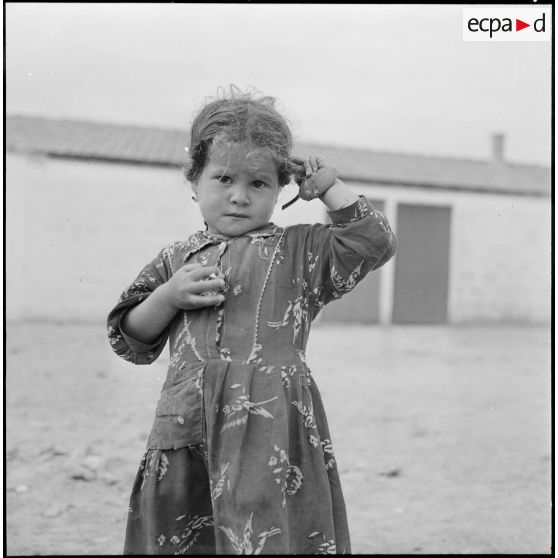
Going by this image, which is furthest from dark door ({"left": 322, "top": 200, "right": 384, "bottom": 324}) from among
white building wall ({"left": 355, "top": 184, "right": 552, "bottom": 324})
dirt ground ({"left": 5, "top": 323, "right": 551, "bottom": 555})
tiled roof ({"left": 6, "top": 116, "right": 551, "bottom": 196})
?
dirt ground ({"left": 5, "top": 323, "right": 551, "bottom": 555})

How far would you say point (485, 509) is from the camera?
3799 millimetres

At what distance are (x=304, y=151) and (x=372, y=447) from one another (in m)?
8.30

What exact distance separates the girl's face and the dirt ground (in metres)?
1.94

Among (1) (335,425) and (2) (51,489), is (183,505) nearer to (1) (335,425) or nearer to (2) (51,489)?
(2) (51,489)

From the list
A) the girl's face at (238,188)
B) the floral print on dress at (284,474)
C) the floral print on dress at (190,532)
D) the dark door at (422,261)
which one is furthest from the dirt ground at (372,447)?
the dark door at (422,261)

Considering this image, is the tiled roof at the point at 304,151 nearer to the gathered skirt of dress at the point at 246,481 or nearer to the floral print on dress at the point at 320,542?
the gathered skirt of dress at the point at 246,481

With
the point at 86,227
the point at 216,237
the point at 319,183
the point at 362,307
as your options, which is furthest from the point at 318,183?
the point at 362,307

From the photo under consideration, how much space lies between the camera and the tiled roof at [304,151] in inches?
511

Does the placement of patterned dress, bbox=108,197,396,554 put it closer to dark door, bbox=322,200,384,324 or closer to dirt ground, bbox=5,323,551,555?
dirt ground, bbox=5,323,551,555

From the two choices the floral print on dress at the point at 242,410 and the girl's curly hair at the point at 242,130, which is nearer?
the floral print on dress at the point at 242,410

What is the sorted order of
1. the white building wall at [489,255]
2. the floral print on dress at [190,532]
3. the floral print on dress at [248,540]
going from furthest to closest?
the white building wall at [489,255]
the floral print on dress at [190,532]
the floral print on dress at [248,540]

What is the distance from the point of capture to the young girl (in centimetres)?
165

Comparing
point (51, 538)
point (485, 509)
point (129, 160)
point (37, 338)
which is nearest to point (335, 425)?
point (485, 509)

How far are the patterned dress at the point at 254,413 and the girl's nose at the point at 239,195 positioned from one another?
0.09 metres
